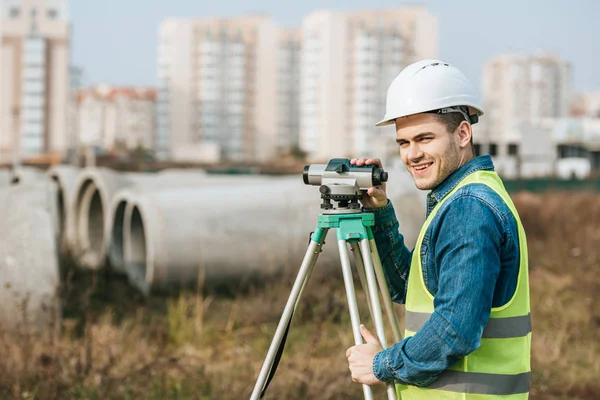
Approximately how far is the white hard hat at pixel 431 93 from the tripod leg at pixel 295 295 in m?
0.39

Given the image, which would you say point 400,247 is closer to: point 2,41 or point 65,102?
point 65,102

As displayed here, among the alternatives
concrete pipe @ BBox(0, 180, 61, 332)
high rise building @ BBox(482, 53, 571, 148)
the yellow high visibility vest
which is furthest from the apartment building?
the yellow high visibility vest

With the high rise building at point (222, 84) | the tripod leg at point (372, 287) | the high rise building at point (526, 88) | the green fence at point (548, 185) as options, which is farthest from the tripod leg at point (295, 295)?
the high rise building at point (526, 88)

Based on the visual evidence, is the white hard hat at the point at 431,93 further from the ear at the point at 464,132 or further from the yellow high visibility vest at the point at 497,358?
the yellow high visibility vest at the point at 497,358

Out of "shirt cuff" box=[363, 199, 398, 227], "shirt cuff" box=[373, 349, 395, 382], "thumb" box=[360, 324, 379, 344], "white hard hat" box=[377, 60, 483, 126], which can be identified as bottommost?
"shirt cuff" box=[373, 349, 395, 382]

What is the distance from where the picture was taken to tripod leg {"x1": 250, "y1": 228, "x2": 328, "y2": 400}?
2375 mm

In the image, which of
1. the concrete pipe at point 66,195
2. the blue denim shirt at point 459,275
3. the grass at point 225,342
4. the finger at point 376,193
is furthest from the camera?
the concrete pipe at point 66,195

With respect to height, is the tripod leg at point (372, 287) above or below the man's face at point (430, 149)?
below

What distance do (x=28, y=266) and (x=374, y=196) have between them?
4.29 meters

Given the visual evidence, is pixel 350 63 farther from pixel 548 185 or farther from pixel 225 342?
pixel 225 342

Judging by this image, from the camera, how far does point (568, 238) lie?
1082 cm

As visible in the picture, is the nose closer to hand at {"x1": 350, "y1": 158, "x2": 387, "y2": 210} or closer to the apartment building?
hand at {"x1": 350, "y1": 158, "x2": 387, "y2": 210}

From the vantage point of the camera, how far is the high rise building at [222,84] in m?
88.2

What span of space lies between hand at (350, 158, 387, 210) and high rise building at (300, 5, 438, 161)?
245ft
